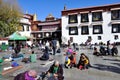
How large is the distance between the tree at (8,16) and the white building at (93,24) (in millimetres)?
11817

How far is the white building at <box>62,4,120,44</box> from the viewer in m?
45.2

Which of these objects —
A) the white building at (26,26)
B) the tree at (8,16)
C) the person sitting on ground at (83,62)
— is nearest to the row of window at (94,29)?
the white building at (26,26)

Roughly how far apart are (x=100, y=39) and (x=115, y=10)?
6.79m

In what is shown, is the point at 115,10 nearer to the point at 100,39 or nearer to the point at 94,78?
the point at 100,39

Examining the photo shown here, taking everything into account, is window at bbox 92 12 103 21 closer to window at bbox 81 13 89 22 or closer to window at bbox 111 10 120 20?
window at bbox 81 13 89 22

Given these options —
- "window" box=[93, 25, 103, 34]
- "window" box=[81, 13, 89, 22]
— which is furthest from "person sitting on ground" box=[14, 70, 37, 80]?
"window" box=[81, 13, 89, 22]

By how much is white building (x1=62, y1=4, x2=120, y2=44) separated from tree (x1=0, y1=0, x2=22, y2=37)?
465 inches

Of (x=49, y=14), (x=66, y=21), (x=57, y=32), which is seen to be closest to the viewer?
(x=66, y=21)

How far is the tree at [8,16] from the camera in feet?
138

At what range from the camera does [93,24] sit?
155ft

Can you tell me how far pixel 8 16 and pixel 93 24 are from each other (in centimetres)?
1799

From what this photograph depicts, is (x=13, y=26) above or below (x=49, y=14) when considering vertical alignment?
below

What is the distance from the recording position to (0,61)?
16672 mm

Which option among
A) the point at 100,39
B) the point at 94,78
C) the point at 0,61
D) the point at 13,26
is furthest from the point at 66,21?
the point at 94,78
